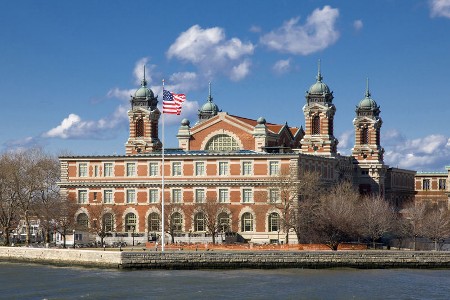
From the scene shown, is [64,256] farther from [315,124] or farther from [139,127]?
[315,124]

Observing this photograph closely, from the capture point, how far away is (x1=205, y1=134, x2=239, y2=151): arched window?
397 feet

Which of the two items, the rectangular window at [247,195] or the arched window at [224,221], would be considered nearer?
the arched window at [224,221]

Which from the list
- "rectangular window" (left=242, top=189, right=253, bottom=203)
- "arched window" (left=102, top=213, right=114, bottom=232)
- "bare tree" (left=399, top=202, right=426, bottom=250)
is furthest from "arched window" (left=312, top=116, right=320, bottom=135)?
"arched window" (left=102, top=213, right=114, bottom=232)

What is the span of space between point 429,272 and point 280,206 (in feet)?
102

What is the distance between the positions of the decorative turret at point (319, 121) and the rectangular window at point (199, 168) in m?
22.7

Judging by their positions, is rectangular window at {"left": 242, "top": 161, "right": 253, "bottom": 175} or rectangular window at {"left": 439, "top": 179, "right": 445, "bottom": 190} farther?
rectangular window at {"left": 439, "top": 179, "right": 445, "bottom": 190}

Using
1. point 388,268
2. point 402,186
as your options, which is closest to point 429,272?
point 388,268

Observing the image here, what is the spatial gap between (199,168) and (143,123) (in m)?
24.9

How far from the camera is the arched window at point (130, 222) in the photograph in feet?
366

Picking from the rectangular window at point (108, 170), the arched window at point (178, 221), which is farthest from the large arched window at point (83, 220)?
the arched window at point (178, 221)

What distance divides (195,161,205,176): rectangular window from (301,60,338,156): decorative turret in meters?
A: 22.7

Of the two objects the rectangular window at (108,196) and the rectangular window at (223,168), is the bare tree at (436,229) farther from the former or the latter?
the rectangular window at (108,196)

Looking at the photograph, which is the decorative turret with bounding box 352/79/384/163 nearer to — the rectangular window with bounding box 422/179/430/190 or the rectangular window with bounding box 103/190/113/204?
the rectangular window with bounding box 422/179/430/190

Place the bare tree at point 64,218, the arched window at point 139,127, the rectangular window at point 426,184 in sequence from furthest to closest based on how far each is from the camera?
the rectangular window at point 426,184, the arched window at point 139,127, the bare tree at point 64,218
